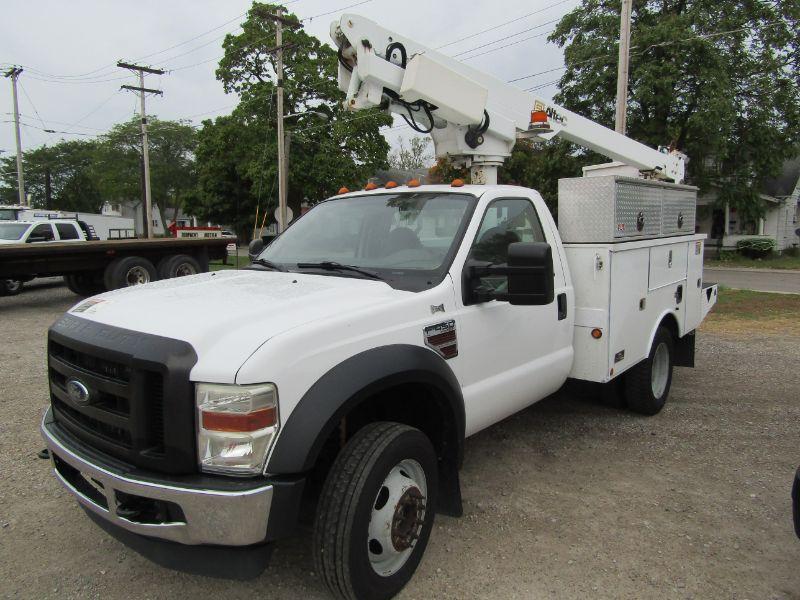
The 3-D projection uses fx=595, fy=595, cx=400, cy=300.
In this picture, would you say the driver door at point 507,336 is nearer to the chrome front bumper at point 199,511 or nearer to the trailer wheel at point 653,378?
the trailer wheel at point 653,378

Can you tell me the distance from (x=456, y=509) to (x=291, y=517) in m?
1.10

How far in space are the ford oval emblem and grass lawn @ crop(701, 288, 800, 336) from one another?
900 centimetres

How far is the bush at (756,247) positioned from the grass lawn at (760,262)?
28cm

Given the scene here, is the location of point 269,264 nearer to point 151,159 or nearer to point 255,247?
point 255,247

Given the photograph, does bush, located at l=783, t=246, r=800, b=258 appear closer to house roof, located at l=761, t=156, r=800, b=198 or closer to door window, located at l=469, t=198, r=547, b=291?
house roof, located at l=761, t=156, r=800, b=198

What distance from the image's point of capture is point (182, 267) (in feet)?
→ 42.9

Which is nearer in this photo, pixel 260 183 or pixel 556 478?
pixel 556 478

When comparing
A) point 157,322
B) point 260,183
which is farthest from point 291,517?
point 260,183

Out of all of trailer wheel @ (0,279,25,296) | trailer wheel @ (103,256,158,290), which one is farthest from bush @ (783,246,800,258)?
trailer wheel @ (0,279,25,296)

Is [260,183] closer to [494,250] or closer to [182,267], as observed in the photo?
[182,267]

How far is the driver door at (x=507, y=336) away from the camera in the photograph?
3223 millimetres

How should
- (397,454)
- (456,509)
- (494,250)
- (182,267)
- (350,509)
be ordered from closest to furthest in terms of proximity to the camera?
(350,509) < (397,454) < (456,509) < (494,250) < (182,267)

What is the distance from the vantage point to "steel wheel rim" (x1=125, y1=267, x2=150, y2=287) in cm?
1197

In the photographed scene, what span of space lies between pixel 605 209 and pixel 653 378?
1.82 metres
